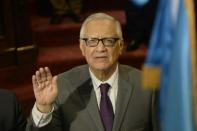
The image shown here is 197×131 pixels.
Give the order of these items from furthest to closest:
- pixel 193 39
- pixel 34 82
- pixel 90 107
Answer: pixel 90 107 → pixel 34 82 → pixel 193 39

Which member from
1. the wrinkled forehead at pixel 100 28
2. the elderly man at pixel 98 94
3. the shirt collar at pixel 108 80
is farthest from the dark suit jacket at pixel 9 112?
Result: the wrinkled forehead at pixel 100 28

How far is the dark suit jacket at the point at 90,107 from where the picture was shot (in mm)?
2119

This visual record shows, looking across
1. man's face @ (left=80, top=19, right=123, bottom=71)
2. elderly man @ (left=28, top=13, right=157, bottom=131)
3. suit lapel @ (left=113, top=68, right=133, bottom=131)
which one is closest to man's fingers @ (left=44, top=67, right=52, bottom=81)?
elderly man @ (left=28, top=13, right=157, bottom=131)

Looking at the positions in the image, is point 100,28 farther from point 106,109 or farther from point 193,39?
point 193,39

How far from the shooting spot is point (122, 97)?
216 centimetres

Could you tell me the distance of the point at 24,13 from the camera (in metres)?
4.49

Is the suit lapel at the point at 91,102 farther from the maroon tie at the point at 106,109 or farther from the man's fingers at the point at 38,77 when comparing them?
the man's fingers at the point at 38,77

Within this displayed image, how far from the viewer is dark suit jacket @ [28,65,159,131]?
83.4 inches

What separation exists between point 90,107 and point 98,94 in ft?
0.25

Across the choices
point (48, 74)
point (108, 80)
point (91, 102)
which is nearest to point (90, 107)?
point (91, 102)

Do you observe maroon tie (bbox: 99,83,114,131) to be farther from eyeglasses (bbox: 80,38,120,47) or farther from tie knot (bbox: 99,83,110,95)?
eyeglasses (bbox: 80,38,120,47)

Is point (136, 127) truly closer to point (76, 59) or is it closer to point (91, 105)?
point (91, 105)

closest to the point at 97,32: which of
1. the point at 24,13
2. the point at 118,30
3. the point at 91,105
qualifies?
the point at 118,30

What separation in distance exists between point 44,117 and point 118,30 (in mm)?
483
